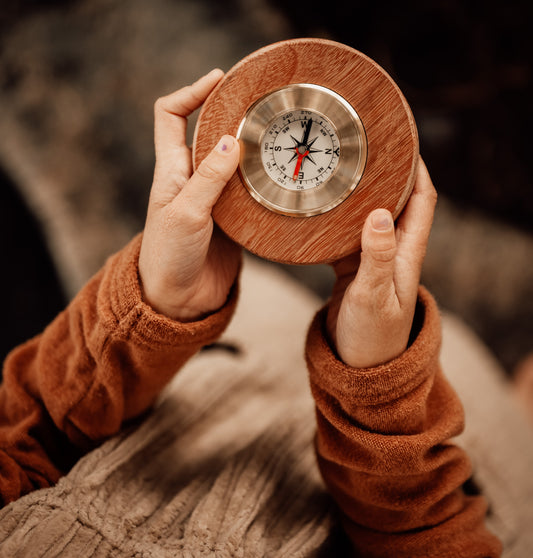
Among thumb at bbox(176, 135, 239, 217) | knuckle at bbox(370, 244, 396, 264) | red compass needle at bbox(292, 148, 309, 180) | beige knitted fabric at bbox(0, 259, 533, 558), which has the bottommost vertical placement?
beige knitted fabric at bbox(0, 259, 533, 558)

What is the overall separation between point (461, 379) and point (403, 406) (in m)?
0.50

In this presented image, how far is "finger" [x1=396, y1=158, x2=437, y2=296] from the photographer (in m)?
0.63

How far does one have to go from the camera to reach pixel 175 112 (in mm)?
687

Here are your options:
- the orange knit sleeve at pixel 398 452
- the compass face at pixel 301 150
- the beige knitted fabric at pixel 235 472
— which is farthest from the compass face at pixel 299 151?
the beige knitted fabric at pixel 235 472

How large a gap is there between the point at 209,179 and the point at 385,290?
251 millimetres

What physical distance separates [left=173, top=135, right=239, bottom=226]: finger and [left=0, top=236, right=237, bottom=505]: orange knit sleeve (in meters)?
0.15

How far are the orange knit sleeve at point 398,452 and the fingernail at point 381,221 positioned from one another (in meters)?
0.17

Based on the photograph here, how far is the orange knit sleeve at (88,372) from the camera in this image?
2.21 feet

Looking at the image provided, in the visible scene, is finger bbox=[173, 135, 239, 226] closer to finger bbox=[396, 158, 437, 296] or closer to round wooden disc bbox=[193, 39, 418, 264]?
round wooden disc bbox=[193, 39, 418, 264]

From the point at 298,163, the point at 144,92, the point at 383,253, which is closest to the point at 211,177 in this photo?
the point at 298,163

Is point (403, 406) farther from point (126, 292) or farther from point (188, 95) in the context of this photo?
→ point (188, 95)

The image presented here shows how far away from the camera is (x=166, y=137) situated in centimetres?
68

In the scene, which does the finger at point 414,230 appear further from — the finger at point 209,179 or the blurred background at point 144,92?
the blurred background at point 144,92

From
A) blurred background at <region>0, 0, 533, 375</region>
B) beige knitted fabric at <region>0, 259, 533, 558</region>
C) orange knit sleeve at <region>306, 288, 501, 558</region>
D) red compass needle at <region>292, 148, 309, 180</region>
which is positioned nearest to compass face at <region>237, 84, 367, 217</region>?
red compass needle at <region>292, 148, 309, 180</region>
